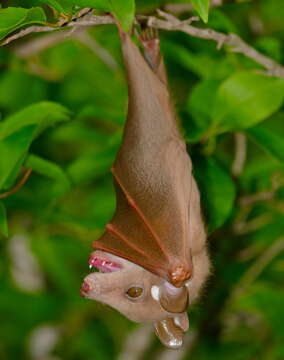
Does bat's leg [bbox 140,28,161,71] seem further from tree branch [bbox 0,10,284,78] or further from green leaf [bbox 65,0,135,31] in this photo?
green leaf [bbox 65,0,135,31]

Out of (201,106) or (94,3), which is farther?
(201,106)

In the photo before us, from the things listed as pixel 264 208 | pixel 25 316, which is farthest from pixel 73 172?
pixel 25 316

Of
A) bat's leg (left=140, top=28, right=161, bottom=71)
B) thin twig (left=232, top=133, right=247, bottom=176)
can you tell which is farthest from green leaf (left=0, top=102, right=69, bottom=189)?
thin twig (left=232, top=133, right=247, bottom=176)

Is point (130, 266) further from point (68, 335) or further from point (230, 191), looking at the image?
point (68, 335)

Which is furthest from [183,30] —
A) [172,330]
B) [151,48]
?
[172,330]

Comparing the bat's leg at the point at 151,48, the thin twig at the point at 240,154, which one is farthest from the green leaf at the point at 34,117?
the thin twig at the point at 240,154

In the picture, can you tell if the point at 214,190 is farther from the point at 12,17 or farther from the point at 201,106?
the point at 12,17
